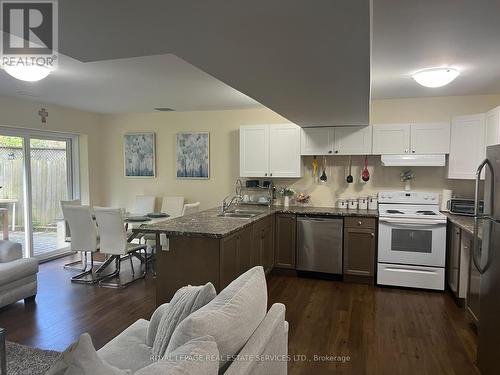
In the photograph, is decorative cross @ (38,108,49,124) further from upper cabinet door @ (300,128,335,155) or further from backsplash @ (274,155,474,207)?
upper cabinet door @ (300,128,335,155)

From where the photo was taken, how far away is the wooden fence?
5.03m

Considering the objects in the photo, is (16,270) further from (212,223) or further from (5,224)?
(212,223)

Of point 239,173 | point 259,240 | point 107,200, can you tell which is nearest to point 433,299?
point 259,240

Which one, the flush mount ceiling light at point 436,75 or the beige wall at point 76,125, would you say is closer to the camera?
the flush mount ceiling light at point 436,75

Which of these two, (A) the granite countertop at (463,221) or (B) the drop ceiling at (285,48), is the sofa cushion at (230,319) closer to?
(B) the drop ceiling at (285,48)

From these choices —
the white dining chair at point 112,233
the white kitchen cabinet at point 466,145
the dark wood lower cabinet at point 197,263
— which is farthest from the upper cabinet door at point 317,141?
the white dining chair at point 112,233

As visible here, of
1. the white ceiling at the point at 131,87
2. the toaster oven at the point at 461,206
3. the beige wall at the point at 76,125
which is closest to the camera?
the white ceiling at the point at 131,87

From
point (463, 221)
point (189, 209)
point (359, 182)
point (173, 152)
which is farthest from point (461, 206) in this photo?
point (173, 152)

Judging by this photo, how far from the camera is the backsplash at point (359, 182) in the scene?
15.5 ft

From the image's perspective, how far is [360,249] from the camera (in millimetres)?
4492

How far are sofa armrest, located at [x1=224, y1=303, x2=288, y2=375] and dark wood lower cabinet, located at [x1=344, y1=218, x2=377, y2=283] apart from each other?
2736 mm

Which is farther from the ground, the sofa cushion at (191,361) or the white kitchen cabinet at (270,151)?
the white kitchen cabinet at (270,151)

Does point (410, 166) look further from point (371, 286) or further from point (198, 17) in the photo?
point (198, 17)

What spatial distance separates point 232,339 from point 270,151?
3888mm
